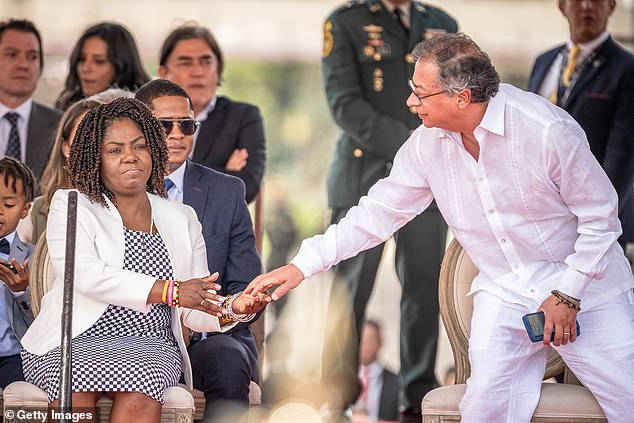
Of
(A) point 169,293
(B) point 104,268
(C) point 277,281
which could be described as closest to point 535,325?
(C) point 277,281

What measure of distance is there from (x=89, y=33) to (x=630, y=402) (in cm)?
326

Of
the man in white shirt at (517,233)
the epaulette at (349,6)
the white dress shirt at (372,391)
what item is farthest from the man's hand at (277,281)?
the white dress shirt at (372,391)

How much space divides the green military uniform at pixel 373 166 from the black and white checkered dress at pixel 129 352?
169 cm

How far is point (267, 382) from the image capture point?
669 centimetres

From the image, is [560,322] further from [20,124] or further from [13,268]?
[20,124]

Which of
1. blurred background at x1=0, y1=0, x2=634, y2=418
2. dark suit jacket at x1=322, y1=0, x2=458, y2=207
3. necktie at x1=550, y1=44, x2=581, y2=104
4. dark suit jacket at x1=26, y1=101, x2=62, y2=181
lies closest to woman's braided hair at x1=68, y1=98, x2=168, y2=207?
dark suit jacket at x1=26, y1=101, x2=62, y2=181

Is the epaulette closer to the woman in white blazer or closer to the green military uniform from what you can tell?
→ the green military uniform

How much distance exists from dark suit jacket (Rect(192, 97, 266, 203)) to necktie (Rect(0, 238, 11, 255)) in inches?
45.4

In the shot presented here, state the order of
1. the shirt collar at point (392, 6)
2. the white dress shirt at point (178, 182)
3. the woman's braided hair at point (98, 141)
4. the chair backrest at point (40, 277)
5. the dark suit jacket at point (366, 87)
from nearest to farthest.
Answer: the woman's braided hair at point (98, 141), the chair backrest at point (40, 277), the white dress shirt at point (178, 182), the dark suit jacket at point (366, 87), the shirt collar at point (392, 6)

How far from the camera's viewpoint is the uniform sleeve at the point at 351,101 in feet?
18.3

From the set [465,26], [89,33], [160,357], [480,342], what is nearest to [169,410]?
[160,357]

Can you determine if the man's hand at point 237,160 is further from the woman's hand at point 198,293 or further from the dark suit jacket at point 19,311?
the woman's hand at point 198,293

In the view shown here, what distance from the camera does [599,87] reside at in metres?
5.56

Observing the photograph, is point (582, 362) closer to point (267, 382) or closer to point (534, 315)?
point (534, 315)
